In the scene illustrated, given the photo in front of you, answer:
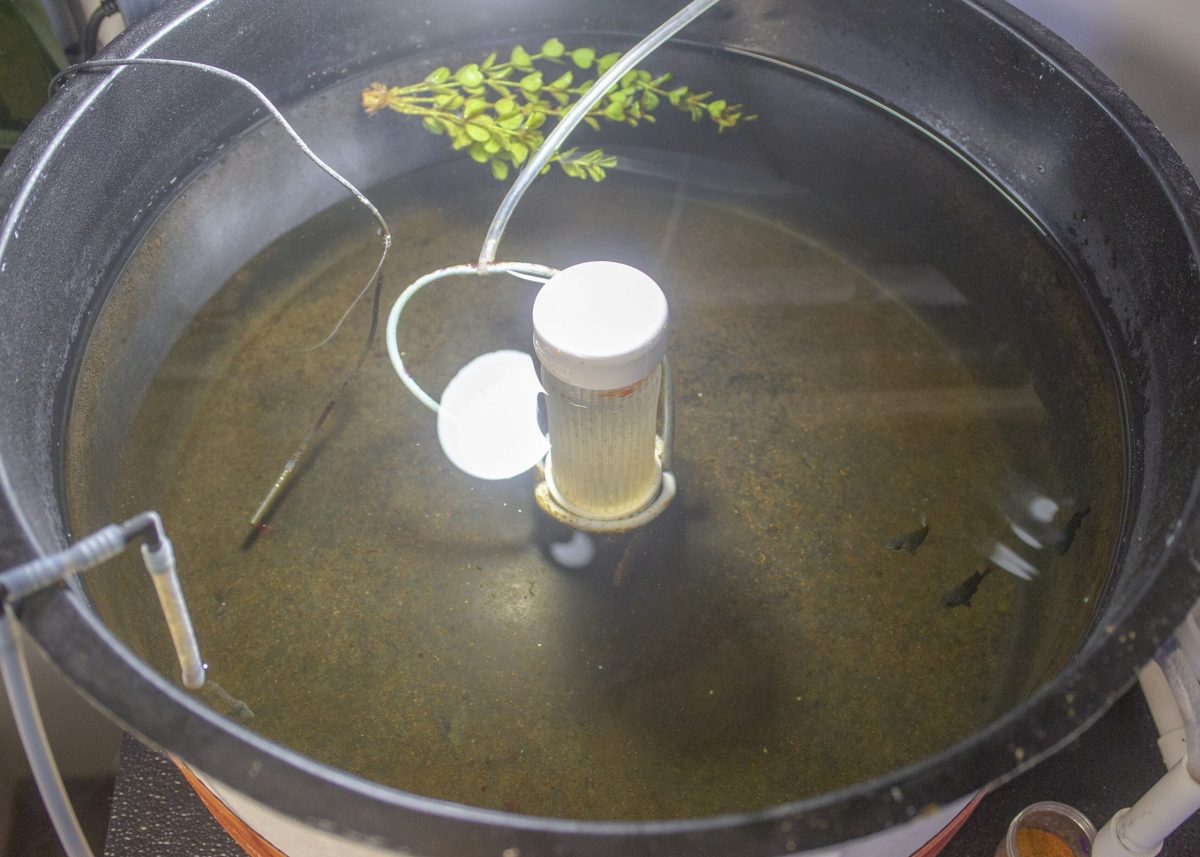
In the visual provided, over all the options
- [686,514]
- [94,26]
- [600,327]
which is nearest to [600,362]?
[600,327]

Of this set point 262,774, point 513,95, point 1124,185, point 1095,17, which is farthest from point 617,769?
point 1095,17

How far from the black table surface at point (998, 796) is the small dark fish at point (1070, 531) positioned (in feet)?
1.02

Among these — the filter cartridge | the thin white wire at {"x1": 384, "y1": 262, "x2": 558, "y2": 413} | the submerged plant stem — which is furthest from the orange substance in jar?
the submerged plant stem

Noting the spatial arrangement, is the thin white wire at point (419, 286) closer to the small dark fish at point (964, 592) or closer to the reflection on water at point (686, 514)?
the reflection on water at point (686, 514)

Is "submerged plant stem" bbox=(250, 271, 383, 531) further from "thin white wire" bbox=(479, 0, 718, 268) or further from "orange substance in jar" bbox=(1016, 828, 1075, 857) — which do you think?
"orange substance in jar" bbox=(1016, 828, 1075, 857)

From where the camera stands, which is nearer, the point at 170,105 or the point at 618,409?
the point at 618,409

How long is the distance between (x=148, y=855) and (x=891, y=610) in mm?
981

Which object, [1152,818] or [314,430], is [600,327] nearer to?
[314,430]

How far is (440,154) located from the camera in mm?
1491

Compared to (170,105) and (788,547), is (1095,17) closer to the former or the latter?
(788,547)

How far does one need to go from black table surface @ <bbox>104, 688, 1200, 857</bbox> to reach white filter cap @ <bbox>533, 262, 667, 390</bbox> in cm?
76

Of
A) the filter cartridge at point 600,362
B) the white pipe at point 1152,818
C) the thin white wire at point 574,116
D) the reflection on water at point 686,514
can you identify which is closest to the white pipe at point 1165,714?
the white pipe at point 1152,818

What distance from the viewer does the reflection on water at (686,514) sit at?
1021mm

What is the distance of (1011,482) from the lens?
3.95 ft
